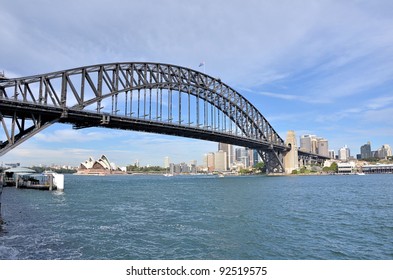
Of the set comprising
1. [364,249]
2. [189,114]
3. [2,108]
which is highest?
[189,114]

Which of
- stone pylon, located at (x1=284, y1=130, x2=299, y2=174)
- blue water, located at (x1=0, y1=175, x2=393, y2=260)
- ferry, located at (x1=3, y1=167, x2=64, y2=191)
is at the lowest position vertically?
blue water, located at (x1=0, y1=175, x2=393, y2=260)

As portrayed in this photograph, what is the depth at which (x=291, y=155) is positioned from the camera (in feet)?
456

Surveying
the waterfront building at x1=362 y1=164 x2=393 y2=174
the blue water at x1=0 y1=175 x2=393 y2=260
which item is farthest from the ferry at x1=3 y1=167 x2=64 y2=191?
the waterfront building at x1=362 y1=164 x2=393 y2=174

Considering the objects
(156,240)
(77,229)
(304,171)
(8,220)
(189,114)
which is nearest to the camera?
(156,240)

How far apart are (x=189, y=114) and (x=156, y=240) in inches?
3010

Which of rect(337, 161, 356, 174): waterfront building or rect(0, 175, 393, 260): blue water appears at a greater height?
rect(337, 161, 356, 174): waterfront building

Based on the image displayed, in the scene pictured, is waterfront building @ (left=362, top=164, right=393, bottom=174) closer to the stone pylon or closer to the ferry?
the stone pylon

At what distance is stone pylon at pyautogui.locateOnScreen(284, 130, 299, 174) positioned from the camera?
13850 cm

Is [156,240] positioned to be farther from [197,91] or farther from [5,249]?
[197,91]
